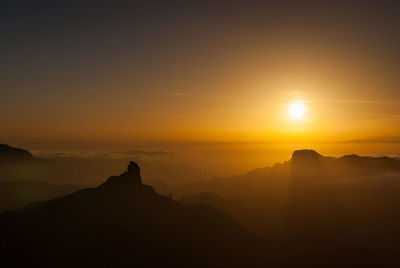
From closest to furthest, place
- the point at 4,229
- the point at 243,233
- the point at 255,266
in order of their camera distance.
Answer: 1. the point at 4,229
2. the point at 255,266
3. the point at 243,233

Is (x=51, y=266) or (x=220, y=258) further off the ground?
(x=51, y=266)

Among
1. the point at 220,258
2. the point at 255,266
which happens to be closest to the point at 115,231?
the point at 220,258

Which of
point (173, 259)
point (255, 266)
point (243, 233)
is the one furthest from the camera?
point (243, 233)

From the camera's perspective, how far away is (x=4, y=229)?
9938 centimetres

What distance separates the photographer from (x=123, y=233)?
389ft

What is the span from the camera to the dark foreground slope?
320 ft

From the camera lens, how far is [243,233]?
152375mm

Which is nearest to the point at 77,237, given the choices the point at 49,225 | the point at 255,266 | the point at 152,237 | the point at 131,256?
the point at 49,225

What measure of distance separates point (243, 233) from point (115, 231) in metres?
67.0

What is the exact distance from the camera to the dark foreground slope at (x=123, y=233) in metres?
97.7

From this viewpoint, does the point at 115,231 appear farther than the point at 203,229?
Answer: No

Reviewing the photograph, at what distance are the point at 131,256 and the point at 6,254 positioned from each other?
39.4 meters

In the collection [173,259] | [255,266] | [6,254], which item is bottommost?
[255,266]

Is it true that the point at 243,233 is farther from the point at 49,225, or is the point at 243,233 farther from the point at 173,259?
the point at 49,225
